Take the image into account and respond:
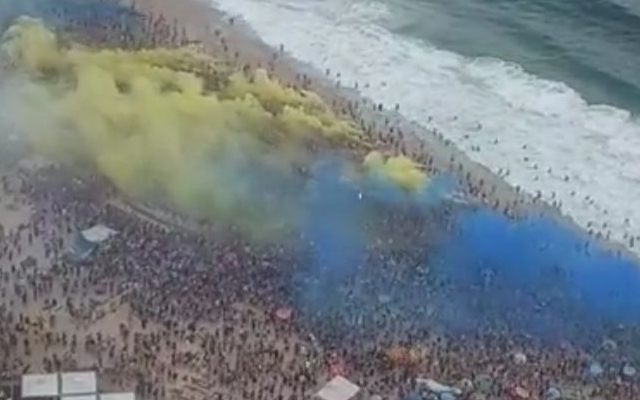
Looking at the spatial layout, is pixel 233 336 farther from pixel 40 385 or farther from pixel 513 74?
pixel 513 74

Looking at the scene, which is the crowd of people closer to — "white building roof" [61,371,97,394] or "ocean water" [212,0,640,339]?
"white building roof" [61,371,97,394]

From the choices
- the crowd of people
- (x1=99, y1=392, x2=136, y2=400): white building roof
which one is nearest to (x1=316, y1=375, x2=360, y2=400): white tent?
the crowd of people

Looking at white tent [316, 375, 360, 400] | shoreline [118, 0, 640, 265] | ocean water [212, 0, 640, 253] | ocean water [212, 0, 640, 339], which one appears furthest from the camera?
ocean water [212, 0, 640, 253]

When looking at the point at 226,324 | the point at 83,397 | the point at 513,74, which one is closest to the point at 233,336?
the point at 226,324

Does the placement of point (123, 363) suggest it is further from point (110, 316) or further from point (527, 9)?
point (527, 9)

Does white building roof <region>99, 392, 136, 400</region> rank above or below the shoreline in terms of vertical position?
below
